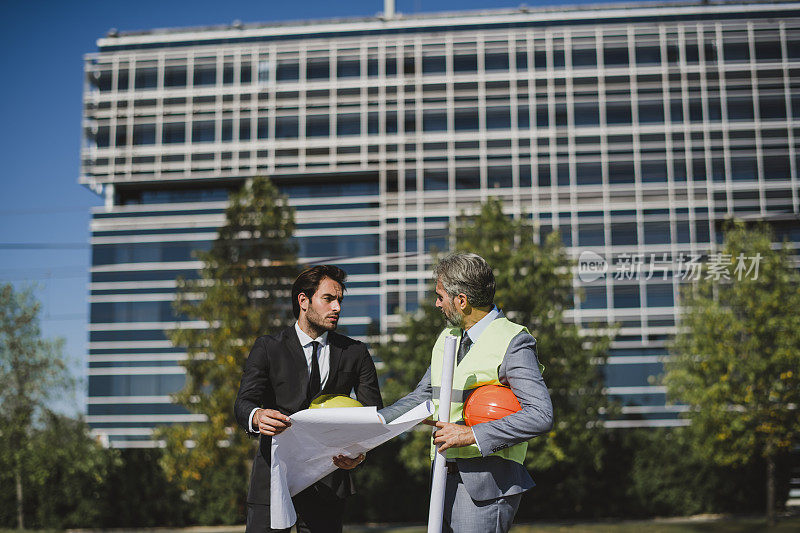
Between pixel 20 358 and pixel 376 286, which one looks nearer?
pixel 20 358

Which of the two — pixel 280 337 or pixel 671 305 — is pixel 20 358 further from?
pixel 671 305

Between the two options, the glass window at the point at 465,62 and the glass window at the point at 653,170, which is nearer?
the glass window at the point at 653,170

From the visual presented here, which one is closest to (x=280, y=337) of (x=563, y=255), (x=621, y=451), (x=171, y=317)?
(x=563, y=255)

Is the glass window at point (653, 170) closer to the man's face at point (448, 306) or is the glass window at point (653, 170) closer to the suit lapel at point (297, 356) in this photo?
the suit lapel at point (297, 356)

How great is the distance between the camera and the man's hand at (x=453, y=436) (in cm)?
366

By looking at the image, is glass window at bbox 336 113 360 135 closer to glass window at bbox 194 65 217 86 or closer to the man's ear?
glass window at bbox 194 65 217 86

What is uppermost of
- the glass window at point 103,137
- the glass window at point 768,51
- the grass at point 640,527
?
the glass window at point 768,51

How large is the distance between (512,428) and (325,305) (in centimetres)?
169

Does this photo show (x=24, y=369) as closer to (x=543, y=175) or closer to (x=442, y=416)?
(x=442, y=416)

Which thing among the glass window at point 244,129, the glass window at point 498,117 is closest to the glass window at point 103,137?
the glass window at point 244,129

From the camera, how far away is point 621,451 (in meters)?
28.4

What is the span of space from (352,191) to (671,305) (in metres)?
28.5

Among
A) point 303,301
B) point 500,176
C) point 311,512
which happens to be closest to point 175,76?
point 500,176

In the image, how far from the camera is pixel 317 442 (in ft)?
14.5
